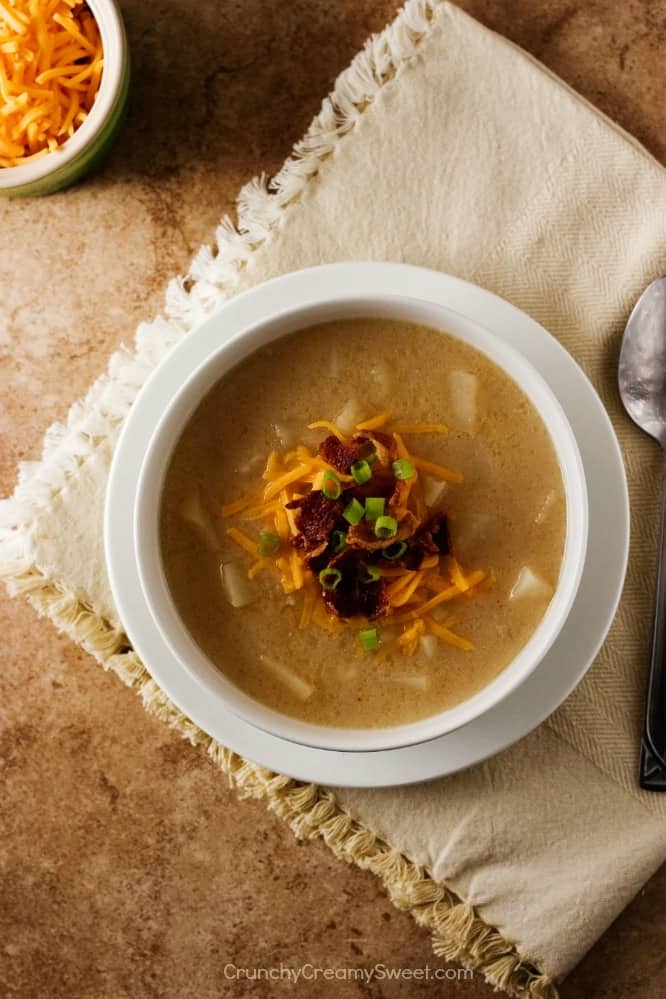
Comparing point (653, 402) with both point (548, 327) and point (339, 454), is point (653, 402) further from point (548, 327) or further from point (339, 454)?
point (339, 454)

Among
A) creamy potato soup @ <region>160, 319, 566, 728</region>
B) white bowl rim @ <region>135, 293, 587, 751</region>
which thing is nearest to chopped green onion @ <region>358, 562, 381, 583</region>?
creamy potato soup @ <region>160, 319, 566, 728</region>

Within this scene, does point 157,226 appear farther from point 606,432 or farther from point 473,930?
point 473,930

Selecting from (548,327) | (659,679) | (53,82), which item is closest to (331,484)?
(548,327)

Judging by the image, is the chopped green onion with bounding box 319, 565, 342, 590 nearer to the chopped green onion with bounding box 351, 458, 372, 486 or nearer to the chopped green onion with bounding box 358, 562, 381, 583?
the chopped green onion with bounding box 358, 562, 381, 583

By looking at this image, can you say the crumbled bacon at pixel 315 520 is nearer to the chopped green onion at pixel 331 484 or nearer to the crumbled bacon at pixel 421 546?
the chopped green onion at pixel 331 484

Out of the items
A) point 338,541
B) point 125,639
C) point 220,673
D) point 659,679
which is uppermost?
point 338,541

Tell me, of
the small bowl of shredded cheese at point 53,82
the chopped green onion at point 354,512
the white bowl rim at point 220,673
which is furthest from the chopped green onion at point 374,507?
the small bowl of shredded cheese at point 53,82
